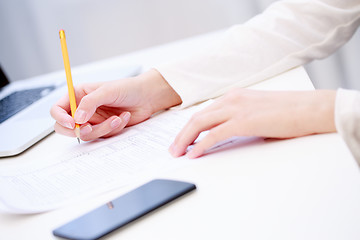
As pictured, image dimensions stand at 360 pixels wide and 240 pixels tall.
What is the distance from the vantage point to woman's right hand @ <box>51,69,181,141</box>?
0.73 metres

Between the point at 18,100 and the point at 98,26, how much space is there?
1.23 meters

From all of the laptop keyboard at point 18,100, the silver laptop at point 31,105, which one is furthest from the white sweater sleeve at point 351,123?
the laptop keyboard at point 18,100

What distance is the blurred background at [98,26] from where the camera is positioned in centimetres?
216

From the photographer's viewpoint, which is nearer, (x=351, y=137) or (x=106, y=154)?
(x=351, y=137)

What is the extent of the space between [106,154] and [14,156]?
0.22 meters

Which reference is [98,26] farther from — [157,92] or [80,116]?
[80,116]

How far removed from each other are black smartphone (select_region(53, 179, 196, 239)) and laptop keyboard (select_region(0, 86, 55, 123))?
591 mm

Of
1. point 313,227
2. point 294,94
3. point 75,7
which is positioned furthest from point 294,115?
point 75,7

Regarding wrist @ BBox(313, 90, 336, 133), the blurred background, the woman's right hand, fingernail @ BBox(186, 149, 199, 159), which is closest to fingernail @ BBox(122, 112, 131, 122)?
the woman's right hand

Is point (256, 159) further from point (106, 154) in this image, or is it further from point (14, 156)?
point (14, 156)

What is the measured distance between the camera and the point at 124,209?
1.47 ft

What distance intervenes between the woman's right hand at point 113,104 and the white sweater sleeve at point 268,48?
0.03m

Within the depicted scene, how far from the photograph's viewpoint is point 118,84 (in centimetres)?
78

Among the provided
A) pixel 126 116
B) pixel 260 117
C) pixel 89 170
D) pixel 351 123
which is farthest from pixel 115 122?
pixel 351 123
